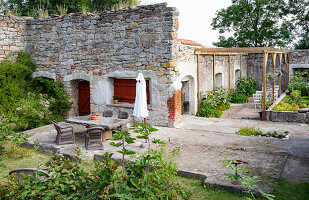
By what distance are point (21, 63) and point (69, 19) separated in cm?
276

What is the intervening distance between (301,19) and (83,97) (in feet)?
66.9

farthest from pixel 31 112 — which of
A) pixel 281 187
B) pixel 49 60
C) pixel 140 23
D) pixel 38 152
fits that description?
pixel 281 187

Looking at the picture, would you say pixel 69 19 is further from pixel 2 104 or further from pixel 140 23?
pixel 2 104

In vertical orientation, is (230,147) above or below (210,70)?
below

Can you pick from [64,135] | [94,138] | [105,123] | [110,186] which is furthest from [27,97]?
[110,186]

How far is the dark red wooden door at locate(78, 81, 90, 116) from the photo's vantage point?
39.0 feet

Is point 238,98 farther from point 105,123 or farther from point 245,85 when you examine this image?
point 105,123

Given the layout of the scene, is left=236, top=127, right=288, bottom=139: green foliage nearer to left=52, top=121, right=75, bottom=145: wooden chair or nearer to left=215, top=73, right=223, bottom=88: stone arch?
left=52, top=121, right=75, bottom=145: wooden chair

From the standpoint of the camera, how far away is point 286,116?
34.7 ft

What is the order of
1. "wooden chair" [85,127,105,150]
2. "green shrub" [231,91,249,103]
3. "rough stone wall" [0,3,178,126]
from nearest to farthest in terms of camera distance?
1. "wooden chair" [85,127,105,150]
2. "rough stone wall" [0,3,178,126]
3. "green shrub" [231,91,249,103]

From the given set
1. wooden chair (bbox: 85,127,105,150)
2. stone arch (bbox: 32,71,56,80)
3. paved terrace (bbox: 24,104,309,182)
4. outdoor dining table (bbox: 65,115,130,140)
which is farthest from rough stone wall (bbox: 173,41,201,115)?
stone arch (bbox: 32,71,56,80)

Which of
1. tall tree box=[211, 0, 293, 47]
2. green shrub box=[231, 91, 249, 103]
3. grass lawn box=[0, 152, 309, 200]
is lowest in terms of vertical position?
grass lawn box=[0, 152, 309, 200]

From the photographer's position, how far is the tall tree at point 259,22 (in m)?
23.8

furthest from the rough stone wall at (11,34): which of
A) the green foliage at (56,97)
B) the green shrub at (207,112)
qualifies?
the green shrub at (207,112)
